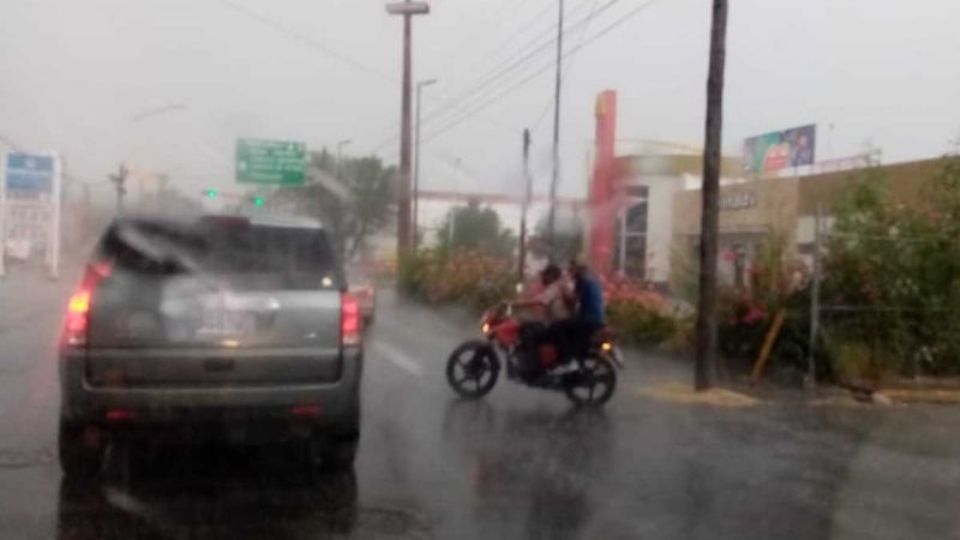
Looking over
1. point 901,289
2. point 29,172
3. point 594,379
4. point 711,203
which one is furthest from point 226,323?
point 29,172

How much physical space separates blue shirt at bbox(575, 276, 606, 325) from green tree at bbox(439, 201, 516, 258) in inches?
893

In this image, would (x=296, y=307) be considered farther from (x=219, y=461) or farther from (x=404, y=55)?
(x=404, y=55)

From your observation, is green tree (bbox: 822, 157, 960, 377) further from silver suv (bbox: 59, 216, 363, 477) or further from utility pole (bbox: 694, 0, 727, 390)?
silver suv (bbox: 59, 216, 363, 477)

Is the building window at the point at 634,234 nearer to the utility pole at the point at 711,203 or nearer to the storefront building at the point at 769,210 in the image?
the storefront building at the point at 769,210

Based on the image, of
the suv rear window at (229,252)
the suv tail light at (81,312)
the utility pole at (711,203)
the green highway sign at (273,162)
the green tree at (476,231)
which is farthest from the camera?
the green tree at (476,231)

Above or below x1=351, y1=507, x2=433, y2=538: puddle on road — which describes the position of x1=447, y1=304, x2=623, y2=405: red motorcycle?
above

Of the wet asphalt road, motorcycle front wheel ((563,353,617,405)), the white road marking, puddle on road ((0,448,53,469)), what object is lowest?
puddle on road ((0,448,53,469))

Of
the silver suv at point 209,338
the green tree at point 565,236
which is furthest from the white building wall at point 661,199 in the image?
the silver suv at point 209,338

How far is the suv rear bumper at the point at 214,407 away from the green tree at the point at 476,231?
2809 cm

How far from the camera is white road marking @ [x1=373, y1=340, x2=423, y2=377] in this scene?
60.7ft

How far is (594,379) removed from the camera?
49.3ft

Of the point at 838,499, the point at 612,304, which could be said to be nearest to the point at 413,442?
the point at 838,499

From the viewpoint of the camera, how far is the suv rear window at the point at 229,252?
9477 millimetres

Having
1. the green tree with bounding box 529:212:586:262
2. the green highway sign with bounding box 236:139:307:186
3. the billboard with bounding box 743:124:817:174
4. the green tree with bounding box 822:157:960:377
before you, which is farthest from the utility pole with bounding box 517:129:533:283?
the billboard with bounding box 743:124:817:174
